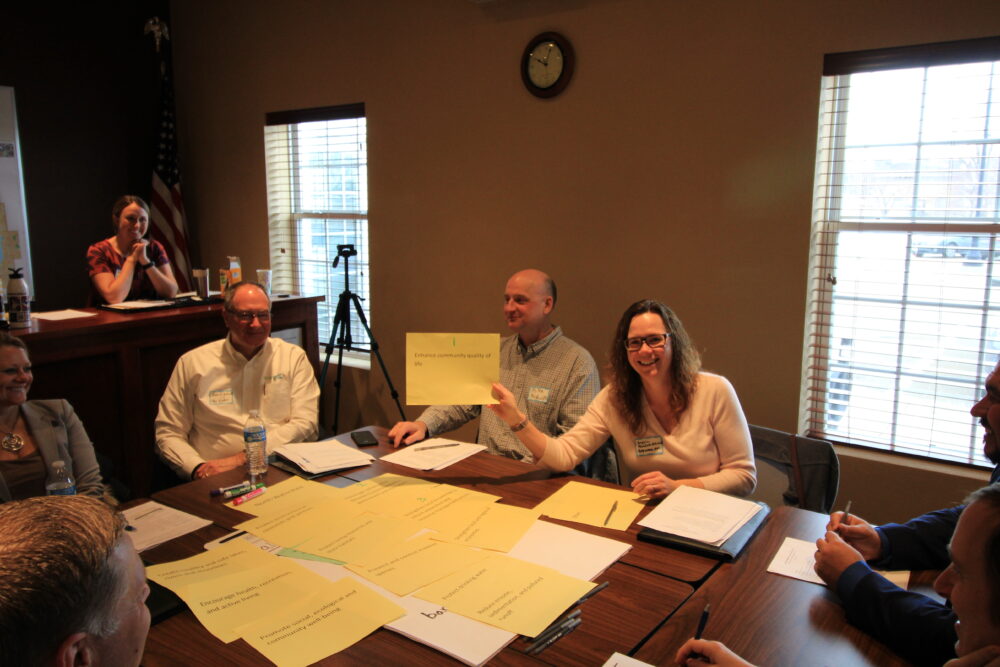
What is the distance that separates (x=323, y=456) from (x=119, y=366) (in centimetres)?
174

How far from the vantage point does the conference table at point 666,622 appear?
3.87ft

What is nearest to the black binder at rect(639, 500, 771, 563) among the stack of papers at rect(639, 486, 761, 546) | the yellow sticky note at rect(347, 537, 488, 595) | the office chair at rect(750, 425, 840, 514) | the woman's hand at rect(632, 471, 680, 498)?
the stack of papers at rect(639, 486, 761, 546)

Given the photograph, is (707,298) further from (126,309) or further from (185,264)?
(185,264)

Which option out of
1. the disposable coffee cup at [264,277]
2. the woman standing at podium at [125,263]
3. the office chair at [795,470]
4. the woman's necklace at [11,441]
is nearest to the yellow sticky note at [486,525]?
the office chair at [795,470]

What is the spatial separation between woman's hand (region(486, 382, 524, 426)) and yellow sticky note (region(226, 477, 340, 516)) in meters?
0.53

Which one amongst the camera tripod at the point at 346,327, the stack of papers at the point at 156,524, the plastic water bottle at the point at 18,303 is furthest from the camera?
the camera tripod at the point at 346,327

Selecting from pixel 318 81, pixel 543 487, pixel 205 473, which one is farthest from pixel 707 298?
pixel 318 81

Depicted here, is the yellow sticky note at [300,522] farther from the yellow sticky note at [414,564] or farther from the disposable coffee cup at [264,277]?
the disposable coffee cup at [264,277]

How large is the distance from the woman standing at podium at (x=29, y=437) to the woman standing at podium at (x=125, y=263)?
1609mm

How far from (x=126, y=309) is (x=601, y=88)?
2.70 meters

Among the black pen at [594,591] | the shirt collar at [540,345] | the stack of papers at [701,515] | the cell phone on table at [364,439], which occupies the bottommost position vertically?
the black pen at [594,591]

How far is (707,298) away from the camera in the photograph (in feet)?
10.4

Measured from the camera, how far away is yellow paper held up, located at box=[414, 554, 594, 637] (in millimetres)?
1282

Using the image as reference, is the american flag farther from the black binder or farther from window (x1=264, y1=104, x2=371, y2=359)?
the black binder
